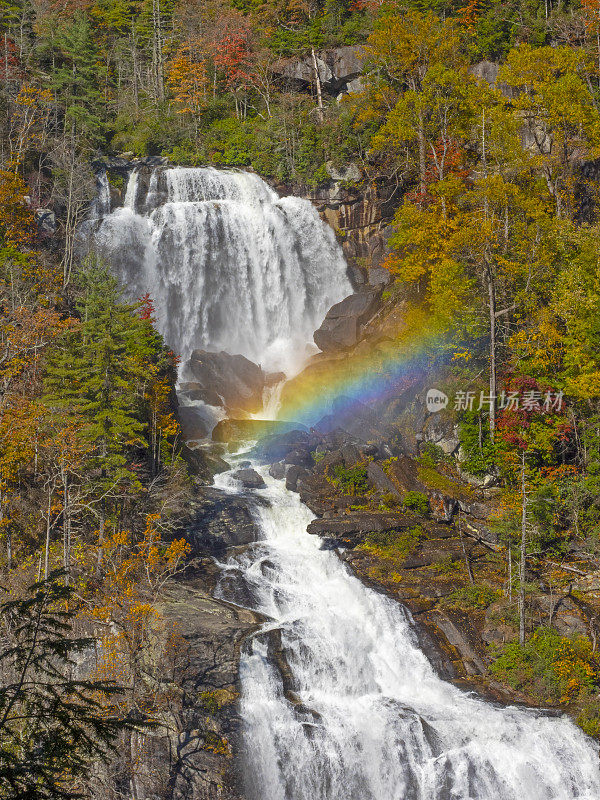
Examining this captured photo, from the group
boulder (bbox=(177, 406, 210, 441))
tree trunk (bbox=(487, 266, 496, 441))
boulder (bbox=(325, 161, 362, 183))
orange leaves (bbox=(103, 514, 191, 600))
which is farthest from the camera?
boulder (bbox=(325, 161, 362, 183))

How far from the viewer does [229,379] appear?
132 feet

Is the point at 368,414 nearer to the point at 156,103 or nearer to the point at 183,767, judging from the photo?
the point at 183,767

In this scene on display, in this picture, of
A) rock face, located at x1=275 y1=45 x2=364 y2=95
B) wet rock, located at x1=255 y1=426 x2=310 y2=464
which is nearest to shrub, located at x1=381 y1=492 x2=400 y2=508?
wet rock, located at x1=255 y1=426 x2=310 y2=464

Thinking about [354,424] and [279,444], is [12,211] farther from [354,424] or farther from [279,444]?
[354,424]

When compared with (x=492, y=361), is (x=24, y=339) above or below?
above

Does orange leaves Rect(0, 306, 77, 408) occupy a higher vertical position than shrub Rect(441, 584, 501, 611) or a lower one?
higher

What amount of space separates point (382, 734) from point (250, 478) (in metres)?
14.0

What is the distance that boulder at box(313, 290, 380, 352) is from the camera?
132 ft

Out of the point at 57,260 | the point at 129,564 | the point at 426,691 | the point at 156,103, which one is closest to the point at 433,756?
the point at 426,691

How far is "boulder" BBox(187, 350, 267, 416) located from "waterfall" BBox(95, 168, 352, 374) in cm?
220

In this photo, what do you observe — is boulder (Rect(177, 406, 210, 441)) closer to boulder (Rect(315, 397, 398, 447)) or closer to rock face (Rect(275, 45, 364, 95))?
boulder (Rect(315, 397, 398, 447))

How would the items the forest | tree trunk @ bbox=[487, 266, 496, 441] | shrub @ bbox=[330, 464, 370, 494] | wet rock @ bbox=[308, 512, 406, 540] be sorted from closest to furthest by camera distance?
the forest, wet rock @ bbox=[308, 512, 406, 540], shrub @ bbox=[330, 464, 370, 494], tree trunk @ bbox=[487, 266, 496, 441]

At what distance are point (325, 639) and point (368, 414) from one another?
15.7 meters

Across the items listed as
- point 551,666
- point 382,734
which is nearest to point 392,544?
point 551,666
